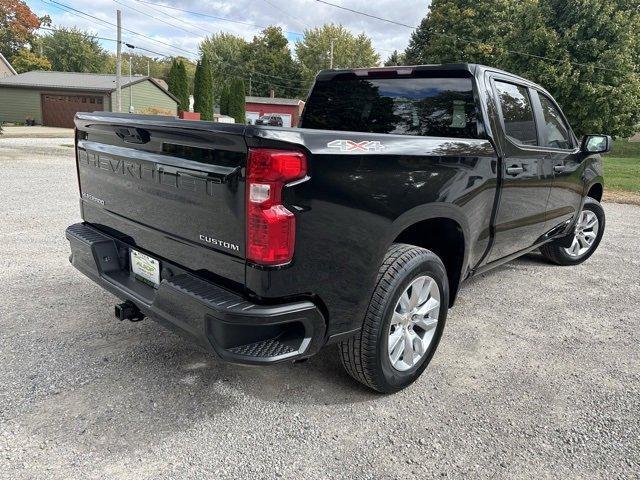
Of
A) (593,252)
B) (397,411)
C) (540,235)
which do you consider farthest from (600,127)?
(397,411)

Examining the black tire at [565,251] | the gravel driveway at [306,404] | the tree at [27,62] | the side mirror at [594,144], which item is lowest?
the gravel driveway at [306,404]

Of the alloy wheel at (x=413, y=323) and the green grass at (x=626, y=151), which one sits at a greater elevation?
the green grass at (x=626, y=151)

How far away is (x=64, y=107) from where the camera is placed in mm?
35219

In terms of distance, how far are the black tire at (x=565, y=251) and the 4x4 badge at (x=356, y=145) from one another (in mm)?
3873

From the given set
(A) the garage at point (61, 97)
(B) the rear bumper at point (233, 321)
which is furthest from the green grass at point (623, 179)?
(A) the garage at point (61, 97)

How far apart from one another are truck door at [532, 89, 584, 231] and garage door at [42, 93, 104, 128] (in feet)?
115

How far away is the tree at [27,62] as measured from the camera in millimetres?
49875

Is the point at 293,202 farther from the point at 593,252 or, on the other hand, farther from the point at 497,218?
the point at 593,252

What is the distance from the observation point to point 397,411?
275cm

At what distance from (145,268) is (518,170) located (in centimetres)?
272

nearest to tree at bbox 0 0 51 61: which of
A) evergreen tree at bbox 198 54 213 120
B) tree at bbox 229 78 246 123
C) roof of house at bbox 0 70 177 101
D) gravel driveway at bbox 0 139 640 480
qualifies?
roof of house at bbox 0 70 177 101

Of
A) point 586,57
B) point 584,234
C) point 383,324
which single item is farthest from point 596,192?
point 586,57

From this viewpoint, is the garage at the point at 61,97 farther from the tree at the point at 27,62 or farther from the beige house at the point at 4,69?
the tree at the point at 27,62

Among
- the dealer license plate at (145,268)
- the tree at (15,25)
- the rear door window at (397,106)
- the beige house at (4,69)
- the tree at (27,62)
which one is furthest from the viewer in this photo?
the tree at (15,25)
